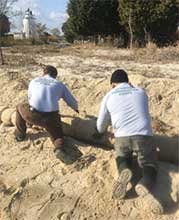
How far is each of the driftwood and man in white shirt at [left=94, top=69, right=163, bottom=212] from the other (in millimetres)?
618

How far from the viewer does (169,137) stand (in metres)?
6.34

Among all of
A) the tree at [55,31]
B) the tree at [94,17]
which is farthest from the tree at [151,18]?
the tree at [55,31]

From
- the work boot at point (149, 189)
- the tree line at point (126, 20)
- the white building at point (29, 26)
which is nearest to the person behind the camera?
the work boot at point (149, 189)

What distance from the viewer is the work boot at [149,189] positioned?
5.26 metres

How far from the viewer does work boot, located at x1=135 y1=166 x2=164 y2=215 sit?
5.26 metres

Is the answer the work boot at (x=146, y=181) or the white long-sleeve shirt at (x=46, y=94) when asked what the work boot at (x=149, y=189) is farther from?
the white long-sleeve shirt at (x=46, y=94)

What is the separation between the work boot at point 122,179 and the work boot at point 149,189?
154 mm

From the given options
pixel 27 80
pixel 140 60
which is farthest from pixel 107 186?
pixel 140 60

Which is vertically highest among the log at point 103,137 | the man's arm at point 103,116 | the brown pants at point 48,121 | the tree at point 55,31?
the man's arm at point 103,116

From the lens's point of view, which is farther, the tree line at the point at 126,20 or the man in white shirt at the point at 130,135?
the tree line at the point at 126,20

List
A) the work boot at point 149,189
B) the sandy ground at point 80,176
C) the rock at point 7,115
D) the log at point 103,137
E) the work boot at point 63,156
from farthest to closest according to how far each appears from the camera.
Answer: the rock at point 7,115 < the work boot at point 63,156 < the log at point 103,137 < the sandy ground at point 80,176 < the work boot at point 149,189

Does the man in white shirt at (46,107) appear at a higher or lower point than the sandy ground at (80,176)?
higher

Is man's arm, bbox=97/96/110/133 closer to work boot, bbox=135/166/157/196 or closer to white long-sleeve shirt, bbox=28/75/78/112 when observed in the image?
work boot, bbox=135/166/157/196

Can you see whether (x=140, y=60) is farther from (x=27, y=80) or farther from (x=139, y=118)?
(x=139, y=118)
